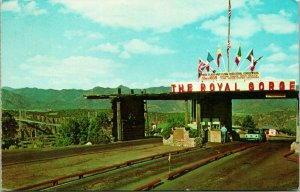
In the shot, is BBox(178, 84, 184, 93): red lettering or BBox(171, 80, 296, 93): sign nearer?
BBox(171, 80, 296, 93): sign

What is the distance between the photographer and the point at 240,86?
30.9 m

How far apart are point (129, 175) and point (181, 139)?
45.1 ft

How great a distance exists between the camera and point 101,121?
135ft

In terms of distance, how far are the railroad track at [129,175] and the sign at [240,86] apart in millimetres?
9472

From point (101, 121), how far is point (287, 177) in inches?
1058

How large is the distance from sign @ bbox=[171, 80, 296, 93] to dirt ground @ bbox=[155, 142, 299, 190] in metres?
9.06

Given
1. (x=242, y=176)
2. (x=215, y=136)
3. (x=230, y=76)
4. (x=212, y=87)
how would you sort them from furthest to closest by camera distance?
(x=215, y=136), (x=212, y=87), (x=230, y=76), (x=242, y=176)

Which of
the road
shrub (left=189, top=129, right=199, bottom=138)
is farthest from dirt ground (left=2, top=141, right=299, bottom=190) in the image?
shrub (left=189, top=129, right=199, bottom=138)

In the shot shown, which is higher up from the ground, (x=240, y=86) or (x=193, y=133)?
(x=240, y=86)

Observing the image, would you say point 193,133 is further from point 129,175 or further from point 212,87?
point 129,175

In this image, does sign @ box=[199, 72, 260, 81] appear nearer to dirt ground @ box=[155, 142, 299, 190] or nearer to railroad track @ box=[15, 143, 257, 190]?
dirt ground @ box=[155, 142, 299, 190]

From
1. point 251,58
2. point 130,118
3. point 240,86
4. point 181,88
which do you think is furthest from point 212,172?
point 130,118

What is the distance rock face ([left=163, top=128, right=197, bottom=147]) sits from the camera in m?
30.0

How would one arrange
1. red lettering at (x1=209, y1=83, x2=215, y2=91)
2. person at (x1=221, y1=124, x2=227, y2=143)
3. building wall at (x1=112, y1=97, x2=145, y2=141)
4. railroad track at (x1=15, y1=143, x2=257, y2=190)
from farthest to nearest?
building wall at (x1=112, y1=97, x2=145, y2=141)
person at (x1=221, y1=124, x2=227, y2=143)
red lettering at (x1=209, y1=83, x2=215, y2=91)
railroad track at (x1=15, y1=143, x2=257, y2=190)
